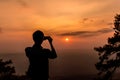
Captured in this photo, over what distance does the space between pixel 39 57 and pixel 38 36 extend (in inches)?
19.5

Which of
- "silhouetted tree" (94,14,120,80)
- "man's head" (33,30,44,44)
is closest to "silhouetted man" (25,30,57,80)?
"man's head" (33,30,44,44)

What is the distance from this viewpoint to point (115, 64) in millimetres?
38188

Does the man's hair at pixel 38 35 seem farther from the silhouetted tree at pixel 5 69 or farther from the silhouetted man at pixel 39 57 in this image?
the silhouetted tree at pixel 5 69

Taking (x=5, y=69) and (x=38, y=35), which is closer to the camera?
(x=38, y=35)

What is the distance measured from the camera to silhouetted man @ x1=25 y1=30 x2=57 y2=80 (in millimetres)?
8062

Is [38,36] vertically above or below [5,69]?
above

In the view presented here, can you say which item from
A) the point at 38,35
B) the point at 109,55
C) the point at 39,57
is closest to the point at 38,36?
the point at 38,35

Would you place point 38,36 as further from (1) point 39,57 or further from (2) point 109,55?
(2) point 109,55

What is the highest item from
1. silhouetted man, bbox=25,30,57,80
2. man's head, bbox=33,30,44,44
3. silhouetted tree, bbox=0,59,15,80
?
man's head, bbox=33,30,44,44

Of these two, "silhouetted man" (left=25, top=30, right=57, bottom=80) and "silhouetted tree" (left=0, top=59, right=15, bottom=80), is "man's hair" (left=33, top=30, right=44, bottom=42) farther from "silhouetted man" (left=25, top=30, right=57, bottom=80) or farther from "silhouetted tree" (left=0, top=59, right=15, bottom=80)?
"silhouetted tree" (left=0, top=59, right=15, bottom=80)

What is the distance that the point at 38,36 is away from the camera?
816 centimetres

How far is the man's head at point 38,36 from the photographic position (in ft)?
26.6

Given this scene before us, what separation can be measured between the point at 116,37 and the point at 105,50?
77.7 inches

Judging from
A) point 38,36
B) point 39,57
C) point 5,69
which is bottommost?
point 5,69
